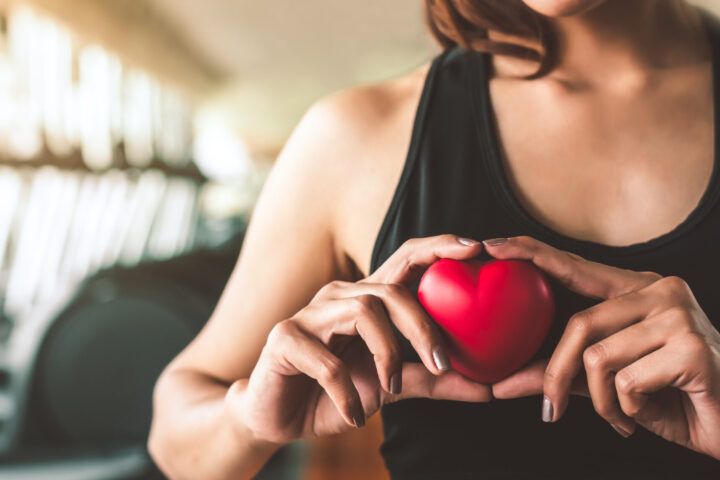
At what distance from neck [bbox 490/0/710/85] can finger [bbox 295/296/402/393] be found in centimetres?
29

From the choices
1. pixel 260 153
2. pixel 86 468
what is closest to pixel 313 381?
pixel 86 468

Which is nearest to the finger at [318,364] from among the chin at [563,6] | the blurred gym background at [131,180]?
the chin at [563,6]

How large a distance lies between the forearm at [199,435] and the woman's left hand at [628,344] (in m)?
0.23

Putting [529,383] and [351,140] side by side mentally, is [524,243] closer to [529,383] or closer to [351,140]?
[529,383]

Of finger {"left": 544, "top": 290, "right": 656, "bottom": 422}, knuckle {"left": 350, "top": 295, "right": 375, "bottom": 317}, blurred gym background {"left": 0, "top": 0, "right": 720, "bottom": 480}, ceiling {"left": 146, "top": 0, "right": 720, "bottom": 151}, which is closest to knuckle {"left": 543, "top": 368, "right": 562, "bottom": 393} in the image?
finger {"left": 544, "top": 290, "right": 656, "bottom": 422}

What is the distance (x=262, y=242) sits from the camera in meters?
0.48

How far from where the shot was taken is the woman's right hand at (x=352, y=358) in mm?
306

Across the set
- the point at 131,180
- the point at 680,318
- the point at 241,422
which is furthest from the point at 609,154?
the point at 131,180

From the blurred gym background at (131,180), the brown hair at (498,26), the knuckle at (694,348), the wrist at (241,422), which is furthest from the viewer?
the blurred gym background at (131,180)

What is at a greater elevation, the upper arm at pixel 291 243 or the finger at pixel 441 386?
the upper arm at pixel 291 243

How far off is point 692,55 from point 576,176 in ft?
0.56

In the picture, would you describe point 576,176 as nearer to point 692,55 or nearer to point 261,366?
point 692,55

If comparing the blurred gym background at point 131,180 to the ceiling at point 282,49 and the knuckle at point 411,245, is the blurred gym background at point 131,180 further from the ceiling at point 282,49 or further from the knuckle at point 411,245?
the knuckle at point 411,245

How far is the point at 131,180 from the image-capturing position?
8.91 feet
